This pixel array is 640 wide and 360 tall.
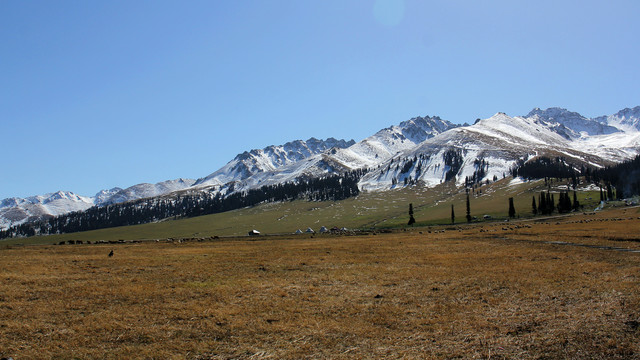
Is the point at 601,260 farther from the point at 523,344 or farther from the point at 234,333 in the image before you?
the point at 234,333

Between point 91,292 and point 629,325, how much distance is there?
31.3 meters

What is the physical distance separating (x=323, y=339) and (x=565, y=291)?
17073 mm

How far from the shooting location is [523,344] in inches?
576

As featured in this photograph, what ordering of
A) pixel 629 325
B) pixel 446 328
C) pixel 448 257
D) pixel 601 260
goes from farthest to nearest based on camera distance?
pixel 448 257 → pixel 601 260 → pixel 446 328 → pixel 629 325

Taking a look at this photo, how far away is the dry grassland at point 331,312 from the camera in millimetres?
14812

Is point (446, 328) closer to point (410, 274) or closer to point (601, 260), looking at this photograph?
point (410, 274)

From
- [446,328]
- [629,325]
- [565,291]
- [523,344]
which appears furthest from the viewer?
[565,291]

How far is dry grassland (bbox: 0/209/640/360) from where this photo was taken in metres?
14.8

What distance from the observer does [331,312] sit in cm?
2016

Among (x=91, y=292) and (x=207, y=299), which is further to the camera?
(x=91, y=292)

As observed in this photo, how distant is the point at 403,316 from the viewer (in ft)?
62.5

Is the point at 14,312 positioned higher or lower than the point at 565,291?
higher

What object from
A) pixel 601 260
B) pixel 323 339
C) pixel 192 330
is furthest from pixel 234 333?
pixel 601 260

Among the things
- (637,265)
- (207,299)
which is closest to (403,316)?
(207,299)
